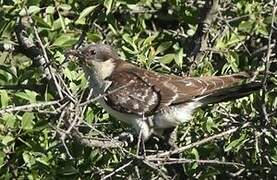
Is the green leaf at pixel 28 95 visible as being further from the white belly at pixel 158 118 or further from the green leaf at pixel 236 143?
the green leaf at pixel 236 143

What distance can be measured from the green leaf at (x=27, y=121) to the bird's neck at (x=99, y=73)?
0.76 metres

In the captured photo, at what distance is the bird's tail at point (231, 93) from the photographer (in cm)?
433

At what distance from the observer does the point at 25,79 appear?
4645mm

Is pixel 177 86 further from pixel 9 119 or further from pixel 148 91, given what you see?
pixel 9 119

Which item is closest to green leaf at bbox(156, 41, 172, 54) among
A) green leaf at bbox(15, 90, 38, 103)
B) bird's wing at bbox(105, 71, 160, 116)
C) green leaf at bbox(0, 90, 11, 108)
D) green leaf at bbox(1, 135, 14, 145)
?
bird's wing at bbox(105, 71, 160, 116)

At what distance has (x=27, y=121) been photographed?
422cm

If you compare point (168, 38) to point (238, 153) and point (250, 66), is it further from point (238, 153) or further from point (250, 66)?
point (238, 153)

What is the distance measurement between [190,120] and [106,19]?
0.96 meters

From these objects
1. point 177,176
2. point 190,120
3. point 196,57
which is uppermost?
point 196,57

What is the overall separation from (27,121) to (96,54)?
1.01m

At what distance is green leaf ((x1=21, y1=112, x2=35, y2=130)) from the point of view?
4.19 metres

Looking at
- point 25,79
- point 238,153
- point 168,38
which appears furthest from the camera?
point 168,38

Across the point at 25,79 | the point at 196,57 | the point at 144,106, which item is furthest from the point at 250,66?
the point at 25,79

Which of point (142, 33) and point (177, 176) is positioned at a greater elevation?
point (142, 33)
